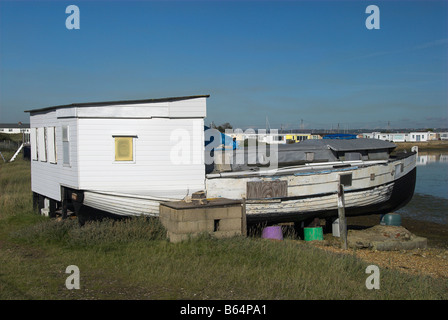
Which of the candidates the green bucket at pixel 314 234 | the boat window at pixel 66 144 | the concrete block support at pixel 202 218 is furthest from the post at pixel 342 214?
the boat window at pixel 66 144

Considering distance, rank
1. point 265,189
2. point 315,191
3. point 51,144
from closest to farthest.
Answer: point 265,189, point 51,144, point 315,191

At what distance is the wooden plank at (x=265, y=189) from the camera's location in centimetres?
1309

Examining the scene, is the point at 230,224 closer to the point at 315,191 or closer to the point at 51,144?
the point at 315,191

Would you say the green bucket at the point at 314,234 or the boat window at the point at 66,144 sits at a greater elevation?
the boat window at the point at 66,144

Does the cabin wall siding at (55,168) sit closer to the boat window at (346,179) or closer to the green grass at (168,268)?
the green grass at (168,268)

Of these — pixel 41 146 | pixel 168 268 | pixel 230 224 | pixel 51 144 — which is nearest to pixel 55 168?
pixel 51 144

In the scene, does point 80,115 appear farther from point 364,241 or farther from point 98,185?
point 364,241

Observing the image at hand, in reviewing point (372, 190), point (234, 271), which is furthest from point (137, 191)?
point (372, 190)

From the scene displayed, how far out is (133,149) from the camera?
1223 centimetres

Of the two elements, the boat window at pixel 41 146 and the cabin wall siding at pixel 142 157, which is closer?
the cabin wall siding at pixel 142 157

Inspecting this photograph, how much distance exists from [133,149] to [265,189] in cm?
394

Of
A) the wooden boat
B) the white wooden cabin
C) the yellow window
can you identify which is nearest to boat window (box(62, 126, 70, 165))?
the white wooden cabin

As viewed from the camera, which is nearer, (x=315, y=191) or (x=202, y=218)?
(x=202, y=218)
